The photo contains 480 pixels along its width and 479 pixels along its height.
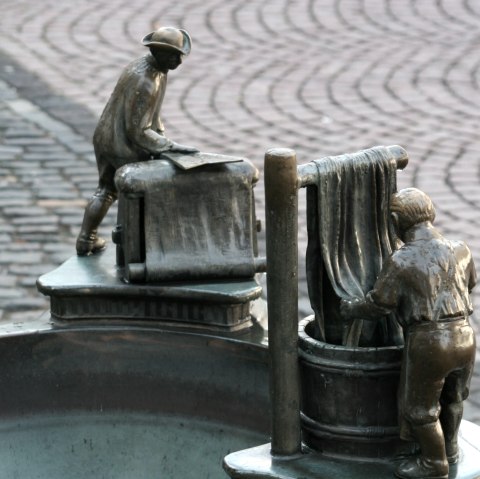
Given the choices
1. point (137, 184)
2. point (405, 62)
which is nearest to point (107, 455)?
point (137, 184)

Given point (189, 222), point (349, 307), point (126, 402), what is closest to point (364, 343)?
point (349, 307)

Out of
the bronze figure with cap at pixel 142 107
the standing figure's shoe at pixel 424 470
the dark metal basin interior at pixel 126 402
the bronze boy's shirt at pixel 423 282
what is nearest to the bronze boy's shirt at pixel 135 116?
the bronze figure with cap at pixel 142 107

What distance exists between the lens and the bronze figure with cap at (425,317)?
4027mm

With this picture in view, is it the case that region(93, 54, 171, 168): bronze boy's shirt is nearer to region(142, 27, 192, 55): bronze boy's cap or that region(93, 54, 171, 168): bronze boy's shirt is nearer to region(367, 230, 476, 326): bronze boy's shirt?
region(142, 27, 192, 55): bronze boy's cap

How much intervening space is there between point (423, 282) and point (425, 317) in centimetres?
10

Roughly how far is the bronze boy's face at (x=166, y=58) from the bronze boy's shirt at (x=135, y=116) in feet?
0.08

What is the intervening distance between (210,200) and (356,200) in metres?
1.21

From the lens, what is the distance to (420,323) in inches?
159

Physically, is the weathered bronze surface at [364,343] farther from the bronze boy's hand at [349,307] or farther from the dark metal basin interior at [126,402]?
the dark metal basin interior at [126,402]

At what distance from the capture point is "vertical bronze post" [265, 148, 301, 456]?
4.13 m

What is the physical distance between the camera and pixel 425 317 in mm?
4027

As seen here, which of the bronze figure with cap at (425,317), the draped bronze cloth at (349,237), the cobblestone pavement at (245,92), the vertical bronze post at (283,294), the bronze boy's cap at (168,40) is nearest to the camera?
the bronze figure with cap at (425,317)

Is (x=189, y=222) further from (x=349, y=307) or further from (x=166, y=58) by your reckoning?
(x=349, y=307)

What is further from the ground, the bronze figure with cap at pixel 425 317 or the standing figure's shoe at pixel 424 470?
the bronze figure with cap at pixel 425 317
